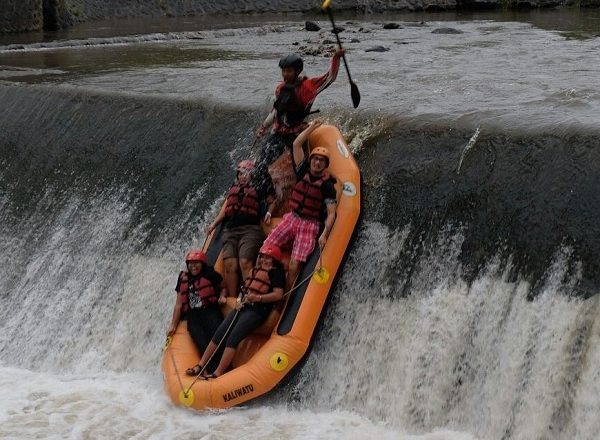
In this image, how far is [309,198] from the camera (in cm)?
715

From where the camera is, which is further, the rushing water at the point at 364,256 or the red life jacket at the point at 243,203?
the red life jacket at the point at 243,203

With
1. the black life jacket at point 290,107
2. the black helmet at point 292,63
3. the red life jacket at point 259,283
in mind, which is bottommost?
the red life jacket at point 259,283

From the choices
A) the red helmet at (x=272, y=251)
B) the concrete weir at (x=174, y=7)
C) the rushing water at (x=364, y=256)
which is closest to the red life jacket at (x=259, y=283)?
the red helmet at (x=272, y=251)

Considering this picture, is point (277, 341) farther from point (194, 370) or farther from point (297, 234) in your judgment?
point (297, 234)

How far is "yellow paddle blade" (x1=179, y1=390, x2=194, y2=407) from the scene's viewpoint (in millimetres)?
6590

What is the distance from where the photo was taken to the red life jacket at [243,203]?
7633mm

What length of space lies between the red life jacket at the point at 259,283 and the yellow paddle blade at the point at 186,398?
937 millimetres

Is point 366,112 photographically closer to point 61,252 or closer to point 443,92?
point 443,92

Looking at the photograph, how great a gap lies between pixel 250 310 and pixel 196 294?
0.57 m

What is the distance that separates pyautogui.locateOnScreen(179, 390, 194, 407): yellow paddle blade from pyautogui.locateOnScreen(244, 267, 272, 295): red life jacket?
0.94 metres

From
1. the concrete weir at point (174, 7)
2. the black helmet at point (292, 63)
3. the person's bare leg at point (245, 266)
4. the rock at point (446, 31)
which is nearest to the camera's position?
the person's bare leg at point (245, 266)

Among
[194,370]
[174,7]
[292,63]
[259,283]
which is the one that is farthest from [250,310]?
[174,7]

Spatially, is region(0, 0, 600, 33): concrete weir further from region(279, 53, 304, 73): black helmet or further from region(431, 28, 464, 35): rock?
region(279, 53, 304, 73): black helmet

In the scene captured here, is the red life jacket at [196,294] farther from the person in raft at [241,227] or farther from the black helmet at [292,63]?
the black helmet at [292,63]
